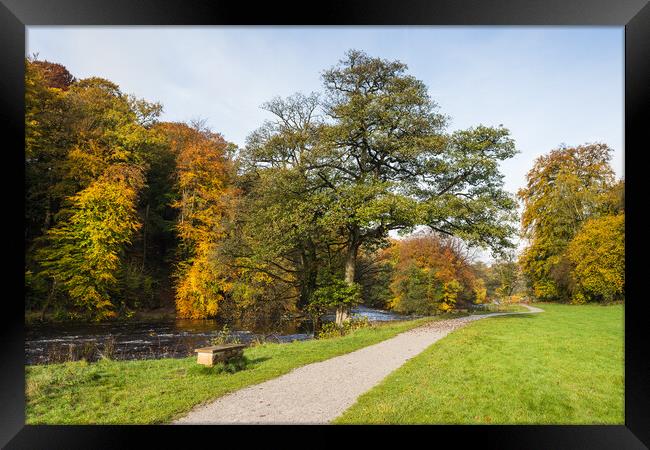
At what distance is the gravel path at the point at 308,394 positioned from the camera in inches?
128

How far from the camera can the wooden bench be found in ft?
13.7

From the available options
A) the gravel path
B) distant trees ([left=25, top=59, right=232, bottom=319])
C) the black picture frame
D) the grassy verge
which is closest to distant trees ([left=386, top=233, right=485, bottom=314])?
the grassy verge

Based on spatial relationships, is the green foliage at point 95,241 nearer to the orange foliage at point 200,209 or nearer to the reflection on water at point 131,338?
the reflection on water at point 131,338

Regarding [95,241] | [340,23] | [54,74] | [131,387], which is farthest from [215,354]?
[54,74]

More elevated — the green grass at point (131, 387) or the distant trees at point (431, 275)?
the distant trees at point (431, 275)

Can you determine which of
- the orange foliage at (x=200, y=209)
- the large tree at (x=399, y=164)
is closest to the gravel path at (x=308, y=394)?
the large tree at (x=399, y=164)

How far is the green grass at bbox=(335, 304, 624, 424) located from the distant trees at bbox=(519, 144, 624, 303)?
311 mm

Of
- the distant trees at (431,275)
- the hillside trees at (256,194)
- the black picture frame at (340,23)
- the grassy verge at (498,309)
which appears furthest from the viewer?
the distant trees at (431,275)

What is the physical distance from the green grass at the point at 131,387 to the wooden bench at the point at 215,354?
75mm
